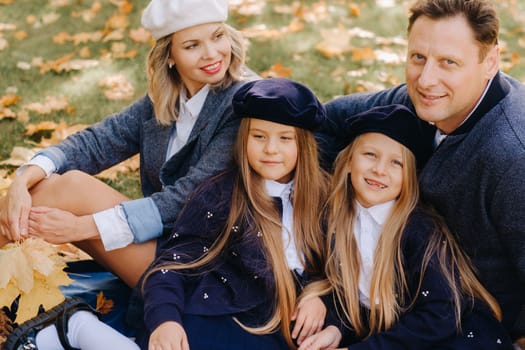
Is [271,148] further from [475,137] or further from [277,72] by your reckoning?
[277,72]

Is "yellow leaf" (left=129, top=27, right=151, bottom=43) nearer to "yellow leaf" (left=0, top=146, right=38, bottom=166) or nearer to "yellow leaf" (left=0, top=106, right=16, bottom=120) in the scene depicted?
"yellow leaf" (left=0, top=106, right=16, bottom=120)

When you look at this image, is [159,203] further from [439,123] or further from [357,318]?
[439,123]

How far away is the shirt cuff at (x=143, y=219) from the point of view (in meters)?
2.72

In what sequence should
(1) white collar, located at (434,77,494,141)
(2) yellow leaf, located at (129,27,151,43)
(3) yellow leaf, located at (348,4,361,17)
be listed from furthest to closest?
(3) yellow leaf, located at (348,4,361,17) < (2) yellow leaf, located at (129,27,151,43) < (1) white collar, located at (434,77,494,141)

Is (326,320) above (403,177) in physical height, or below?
below

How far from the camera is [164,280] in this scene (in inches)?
99.8

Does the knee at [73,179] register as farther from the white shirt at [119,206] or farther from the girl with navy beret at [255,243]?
the girl with navy beret at [255,243]

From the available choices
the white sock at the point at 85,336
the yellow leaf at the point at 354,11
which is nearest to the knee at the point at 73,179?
the white sock at the point at 85,336

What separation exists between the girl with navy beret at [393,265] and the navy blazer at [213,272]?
224 millimetres

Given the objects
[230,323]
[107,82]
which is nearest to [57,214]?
[230,323]

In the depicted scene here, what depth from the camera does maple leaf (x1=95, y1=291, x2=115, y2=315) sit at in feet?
9.81

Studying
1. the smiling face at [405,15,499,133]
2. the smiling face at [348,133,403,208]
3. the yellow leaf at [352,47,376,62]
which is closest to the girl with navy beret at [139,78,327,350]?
the smiling face at [348,133,403,208]

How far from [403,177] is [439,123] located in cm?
25

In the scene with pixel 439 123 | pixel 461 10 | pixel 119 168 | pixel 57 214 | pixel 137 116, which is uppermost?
pixel 461 10
